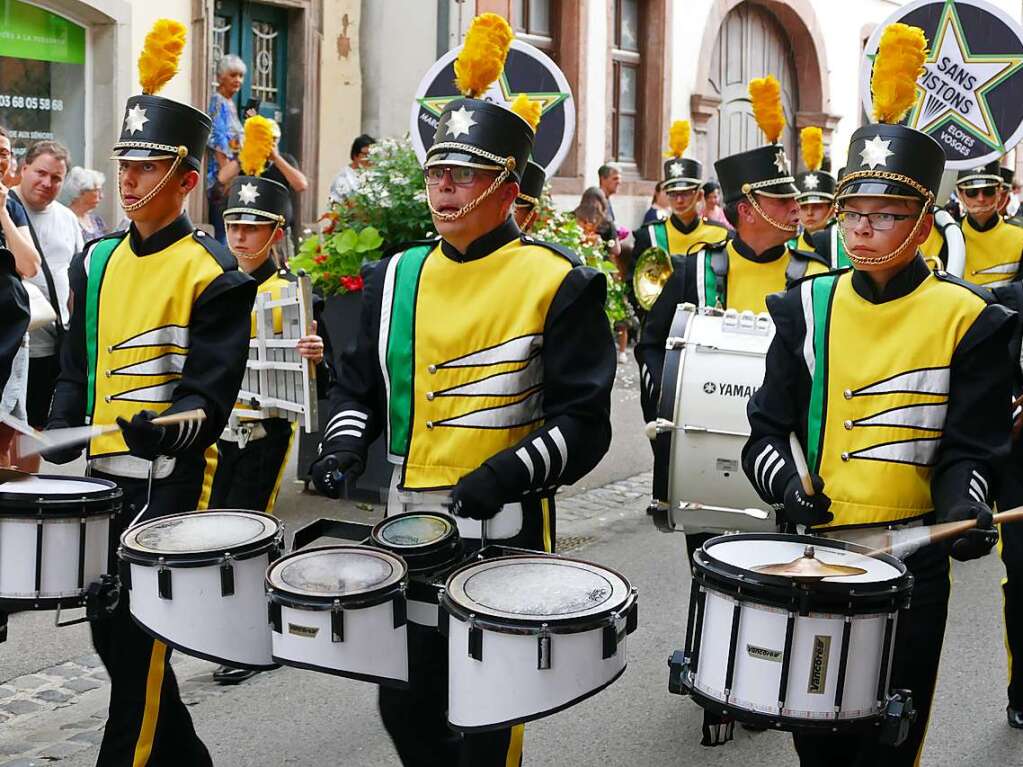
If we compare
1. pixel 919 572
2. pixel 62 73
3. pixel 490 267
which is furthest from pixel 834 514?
pixel 62 73

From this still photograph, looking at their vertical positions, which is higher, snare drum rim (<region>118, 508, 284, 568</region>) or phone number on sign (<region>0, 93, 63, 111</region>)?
phone number on sign (<region>0, 93, 63, 111</region>)

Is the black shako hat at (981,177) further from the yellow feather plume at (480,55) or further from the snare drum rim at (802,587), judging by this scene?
the snare drum rim at (802,587)

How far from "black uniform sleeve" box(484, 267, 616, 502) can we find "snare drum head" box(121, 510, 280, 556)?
65cm

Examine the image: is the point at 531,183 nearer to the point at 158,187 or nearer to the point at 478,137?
the point at 158,187

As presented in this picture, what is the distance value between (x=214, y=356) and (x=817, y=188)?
217 inches

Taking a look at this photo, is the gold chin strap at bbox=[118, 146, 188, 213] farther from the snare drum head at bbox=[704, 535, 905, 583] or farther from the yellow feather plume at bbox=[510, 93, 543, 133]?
the snare drum head at bbox=[704, 535, 905, 583]

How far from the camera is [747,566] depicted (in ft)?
11.5

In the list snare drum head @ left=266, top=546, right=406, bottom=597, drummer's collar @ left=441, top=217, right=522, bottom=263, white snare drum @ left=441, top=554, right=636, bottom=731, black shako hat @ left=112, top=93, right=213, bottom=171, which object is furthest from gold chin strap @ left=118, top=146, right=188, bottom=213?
white snare drum @ left=441, top=554, right=636, bottom=731

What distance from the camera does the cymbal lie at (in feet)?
10.9

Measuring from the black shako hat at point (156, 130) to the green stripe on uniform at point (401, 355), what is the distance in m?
0.93

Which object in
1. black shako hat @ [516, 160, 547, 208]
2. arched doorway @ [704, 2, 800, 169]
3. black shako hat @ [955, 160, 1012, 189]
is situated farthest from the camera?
arched doorway @ [704, 2, 800, 169]

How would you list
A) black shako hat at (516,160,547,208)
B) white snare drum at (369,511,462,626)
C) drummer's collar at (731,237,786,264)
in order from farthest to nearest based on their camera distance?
black shako hat at (516,160,547,208) → drummer's collar at (731,237,786,264) → white snare drum at (369,511,462,626)

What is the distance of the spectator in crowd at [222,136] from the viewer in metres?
11.5

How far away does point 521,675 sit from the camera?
329 centimetres
